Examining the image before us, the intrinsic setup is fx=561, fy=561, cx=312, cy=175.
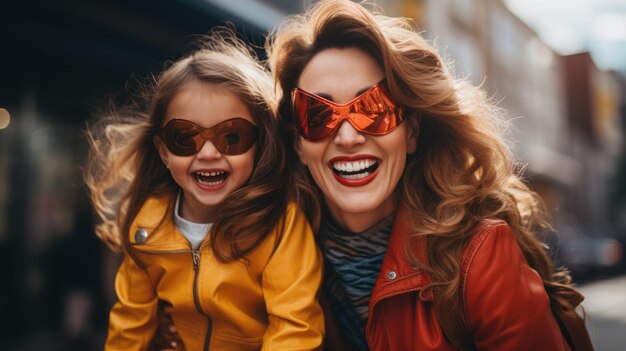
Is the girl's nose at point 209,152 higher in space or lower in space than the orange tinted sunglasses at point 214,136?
lower

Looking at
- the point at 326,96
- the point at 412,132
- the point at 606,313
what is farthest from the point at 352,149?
the point at 606,313

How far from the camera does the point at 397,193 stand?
278 cm

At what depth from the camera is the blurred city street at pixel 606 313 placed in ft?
28.1

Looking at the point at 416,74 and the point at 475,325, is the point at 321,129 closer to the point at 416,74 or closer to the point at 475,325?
the point at 416,74

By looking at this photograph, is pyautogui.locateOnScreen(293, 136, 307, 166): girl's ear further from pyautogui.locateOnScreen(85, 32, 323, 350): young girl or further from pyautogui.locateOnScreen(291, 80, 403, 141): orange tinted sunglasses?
pyautogui.locateOnScreen(291, 80, 403, 141): orange tinted sunglasses

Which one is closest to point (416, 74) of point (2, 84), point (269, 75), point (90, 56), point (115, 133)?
point (269, 75)

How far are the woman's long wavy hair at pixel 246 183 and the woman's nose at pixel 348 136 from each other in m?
0.40

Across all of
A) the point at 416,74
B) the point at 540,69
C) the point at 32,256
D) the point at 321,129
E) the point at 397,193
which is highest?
the point at 540,69

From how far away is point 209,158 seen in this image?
2623 mm

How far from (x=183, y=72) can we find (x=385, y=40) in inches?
41.3

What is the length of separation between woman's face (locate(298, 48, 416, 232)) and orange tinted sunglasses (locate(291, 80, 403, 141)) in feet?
0.10

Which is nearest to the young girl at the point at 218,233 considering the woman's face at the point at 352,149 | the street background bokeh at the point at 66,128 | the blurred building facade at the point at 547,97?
the woman's face at the point at 352,149

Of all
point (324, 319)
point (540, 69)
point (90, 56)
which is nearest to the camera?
point (324, 319)

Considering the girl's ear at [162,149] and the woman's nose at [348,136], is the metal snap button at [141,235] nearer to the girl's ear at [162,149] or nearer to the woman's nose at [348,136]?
the girl's ear at [162,149]
